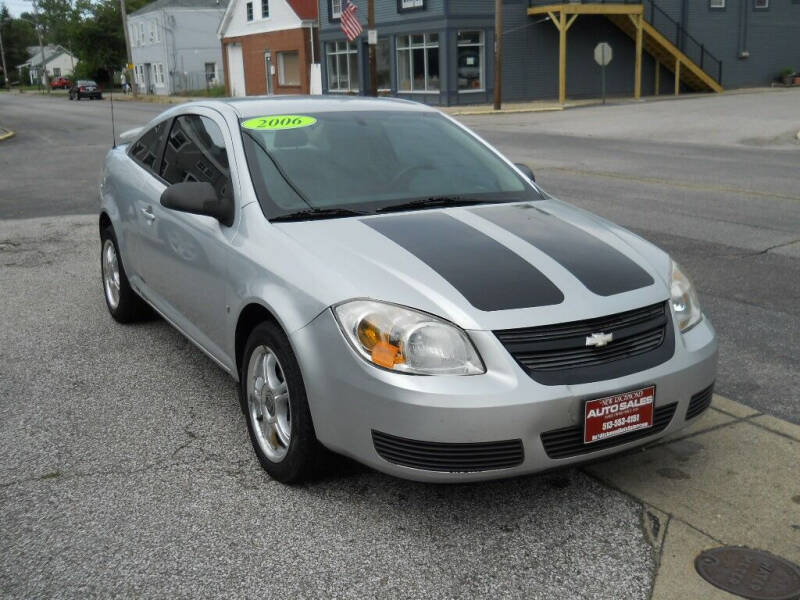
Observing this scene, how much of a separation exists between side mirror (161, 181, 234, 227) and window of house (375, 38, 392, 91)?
36111mm

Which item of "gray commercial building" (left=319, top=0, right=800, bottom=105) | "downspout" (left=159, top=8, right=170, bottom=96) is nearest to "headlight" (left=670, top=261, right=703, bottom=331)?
"gray commercial building" (left=319, top=0, right=800, bottom=105)

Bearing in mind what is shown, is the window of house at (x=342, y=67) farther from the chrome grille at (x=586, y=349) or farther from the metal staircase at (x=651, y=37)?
the chrome grille at (x=586, y=349)

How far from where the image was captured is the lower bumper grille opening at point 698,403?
370 centimetres

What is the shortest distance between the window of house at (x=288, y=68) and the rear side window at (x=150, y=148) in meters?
41.8

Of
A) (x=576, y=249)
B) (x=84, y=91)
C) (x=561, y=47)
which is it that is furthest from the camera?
(x=84, y=91)

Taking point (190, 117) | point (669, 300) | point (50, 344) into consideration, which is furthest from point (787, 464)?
point (50, 344)

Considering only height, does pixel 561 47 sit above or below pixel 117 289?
above

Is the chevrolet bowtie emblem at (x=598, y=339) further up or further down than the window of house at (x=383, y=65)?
further down

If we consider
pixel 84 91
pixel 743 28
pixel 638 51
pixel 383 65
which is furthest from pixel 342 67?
pixel 84 91

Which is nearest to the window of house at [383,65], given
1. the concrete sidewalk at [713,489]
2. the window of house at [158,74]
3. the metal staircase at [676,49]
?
the metal staircase at [676,49]

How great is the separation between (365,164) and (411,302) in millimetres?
1485

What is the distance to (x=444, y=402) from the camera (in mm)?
3209

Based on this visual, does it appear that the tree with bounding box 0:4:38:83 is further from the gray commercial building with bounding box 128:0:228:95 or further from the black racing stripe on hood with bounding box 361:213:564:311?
the black racing stripe on hood with bounding box 361:213:564:311

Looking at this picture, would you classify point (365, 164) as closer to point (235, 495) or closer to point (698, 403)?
point (235, 495)
